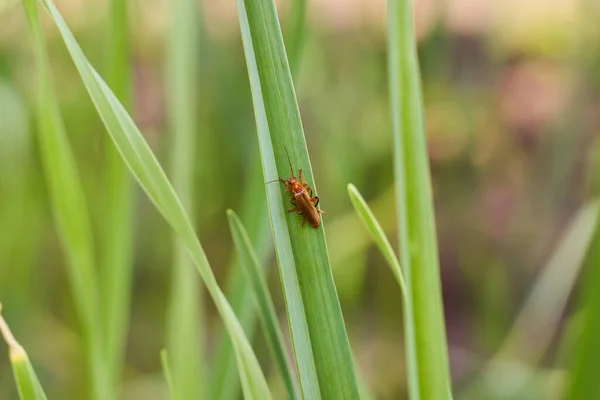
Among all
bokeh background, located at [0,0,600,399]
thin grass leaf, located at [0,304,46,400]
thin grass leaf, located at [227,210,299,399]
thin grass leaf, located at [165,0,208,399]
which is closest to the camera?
thin grass leaf, located at [0,304,46,400]

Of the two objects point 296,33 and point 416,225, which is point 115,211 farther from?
point 416,225

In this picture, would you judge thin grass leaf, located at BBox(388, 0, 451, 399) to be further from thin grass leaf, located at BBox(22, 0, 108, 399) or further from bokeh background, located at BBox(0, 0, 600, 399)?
bokeh background, located at BBox(0, 0, 600, 399)

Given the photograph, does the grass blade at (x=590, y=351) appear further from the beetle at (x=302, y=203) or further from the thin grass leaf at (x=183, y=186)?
the thin grass leaf at (x=183, y=186)

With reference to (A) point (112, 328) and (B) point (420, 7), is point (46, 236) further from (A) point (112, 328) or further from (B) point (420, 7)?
(B) point (420, 7)

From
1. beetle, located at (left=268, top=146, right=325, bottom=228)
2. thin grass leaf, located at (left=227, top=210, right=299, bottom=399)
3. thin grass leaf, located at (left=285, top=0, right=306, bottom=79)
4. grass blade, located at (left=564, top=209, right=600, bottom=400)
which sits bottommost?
grass blade, located at (left=564, top=209, right=600, bottom=400)

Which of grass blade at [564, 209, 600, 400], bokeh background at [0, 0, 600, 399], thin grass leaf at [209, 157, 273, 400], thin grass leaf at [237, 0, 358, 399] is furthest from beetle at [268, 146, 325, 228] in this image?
bokeh background at [0, 0, 600, 399]

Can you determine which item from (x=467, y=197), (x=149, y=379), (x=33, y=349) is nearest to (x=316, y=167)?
(x=467, y=197)
